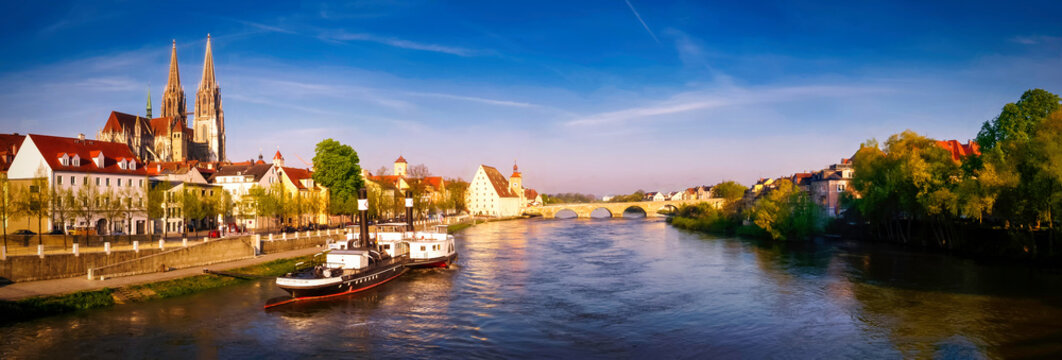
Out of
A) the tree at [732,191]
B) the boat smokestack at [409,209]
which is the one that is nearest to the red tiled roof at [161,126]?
the boat smokestack at [409,209]

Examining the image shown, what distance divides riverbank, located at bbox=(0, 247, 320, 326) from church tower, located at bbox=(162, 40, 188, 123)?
136 meters

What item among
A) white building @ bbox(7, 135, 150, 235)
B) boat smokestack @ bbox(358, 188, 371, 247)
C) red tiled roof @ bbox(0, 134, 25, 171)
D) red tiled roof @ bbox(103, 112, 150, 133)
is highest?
red tiled roof @ bbox(103, 112, 150, 133)

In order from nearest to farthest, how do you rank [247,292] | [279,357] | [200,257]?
[279,357] < [247,292] < [200,257]

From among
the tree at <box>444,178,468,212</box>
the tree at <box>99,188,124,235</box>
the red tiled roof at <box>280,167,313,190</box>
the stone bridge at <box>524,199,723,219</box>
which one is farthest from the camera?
Answer: the stone bridge at <box>524,199,723,219</box>

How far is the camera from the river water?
21641mm

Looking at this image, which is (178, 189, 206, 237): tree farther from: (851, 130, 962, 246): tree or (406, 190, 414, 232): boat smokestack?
(851, 130, 962, 246): tree

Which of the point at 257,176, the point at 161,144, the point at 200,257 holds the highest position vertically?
the point at 161,144

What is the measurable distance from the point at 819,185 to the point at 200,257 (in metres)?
83.3

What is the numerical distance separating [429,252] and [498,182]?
10816cm

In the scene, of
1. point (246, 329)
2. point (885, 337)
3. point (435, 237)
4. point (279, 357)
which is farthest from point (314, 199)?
point (885, 337)

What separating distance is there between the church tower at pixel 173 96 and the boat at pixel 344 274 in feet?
445

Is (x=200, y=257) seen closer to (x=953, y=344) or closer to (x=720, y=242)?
(x=953, y=344)

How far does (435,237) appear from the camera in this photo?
1797 inches

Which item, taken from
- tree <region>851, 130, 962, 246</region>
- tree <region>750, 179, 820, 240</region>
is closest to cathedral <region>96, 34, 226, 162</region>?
tree <region>750, 179, 820, 240</region>
